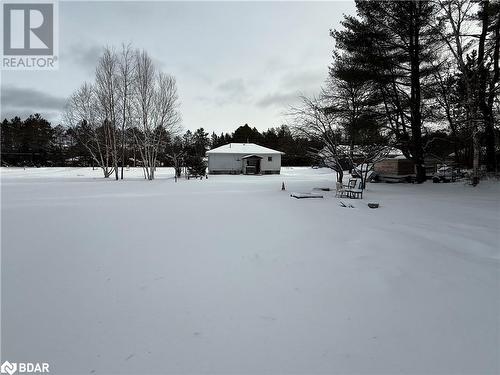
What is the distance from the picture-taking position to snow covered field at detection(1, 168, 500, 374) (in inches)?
96.3

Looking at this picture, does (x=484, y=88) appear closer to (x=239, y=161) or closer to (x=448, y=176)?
(x=448, y=176)

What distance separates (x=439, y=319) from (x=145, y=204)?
1009cm

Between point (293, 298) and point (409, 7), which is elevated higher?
point (409, 7)

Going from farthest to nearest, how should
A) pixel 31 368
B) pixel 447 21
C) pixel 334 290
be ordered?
pixel 447 21 < pixel 334 290 < pixel 31 368

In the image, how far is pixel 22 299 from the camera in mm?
3367

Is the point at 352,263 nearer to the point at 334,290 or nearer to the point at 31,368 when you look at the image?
the point at 334,290

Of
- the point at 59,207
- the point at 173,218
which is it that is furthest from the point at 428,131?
the point at 59,207

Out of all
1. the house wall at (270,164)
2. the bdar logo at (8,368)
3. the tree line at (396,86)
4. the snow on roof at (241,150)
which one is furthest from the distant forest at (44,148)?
the bdar logo at (8,368)

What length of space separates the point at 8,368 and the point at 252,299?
97.9 inches

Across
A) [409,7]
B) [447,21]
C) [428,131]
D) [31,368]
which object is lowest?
[31,368]

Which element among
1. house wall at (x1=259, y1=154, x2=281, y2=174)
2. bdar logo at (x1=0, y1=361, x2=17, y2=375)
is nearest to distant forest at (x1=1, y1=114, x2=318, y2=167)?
house wall at (x1=259, y1=154, x2=281, y2=174)

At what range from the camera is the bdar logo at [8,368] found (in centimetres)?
242

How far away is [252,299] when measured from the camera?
11.2ft

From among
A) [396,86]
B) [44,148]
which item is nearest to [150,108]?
[396,86]
